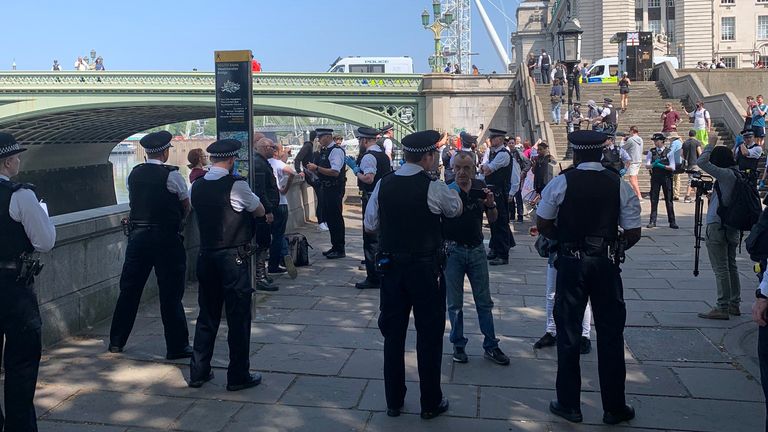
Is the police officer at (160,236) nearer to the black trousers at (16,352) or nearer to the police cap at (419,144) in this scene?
the black trousers at (16,352)

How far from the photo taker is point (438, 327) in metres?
5.22

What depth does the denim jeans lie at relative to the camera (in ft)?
33.5

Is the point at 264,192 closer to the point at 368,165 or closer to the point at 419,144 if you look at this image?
the point at 368,165

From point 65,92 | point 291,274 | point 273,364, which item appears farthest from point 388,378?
point 65,92

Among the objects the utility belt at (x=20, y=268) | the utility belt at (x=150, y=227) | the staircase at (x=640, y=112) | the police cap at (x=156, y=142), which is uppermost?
the staircase at (x=640, y=112)

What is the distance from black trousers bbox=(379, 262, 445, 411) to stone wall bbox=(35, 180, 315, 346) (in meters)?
3.26

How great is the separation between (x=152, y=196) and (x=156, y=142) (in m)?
0.45

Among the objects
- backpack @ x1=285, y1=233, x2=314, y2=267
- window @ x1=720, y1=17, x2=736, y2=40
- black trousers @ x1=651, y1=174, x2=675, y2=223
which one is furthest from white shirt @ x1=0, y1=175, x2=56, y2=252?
window @ x1=720, y1=17, x2=736, y2=40

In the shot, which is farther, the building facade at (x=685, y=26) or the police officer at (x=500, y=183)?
the building facade at (x=685, y=26)

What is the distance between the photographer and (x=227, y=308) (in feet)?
19.0

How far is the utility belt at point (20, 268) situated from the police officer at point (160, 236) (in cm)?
195

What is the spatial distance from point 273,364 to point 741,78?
Answer: 31.1m

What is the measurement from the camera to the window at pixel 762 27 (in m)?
71.4

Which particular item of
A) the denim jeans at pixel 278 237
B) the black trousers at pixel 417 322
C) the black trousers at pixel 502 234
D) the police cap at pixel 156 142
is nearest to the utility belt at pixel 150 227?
the police cap at pixel 156 142
